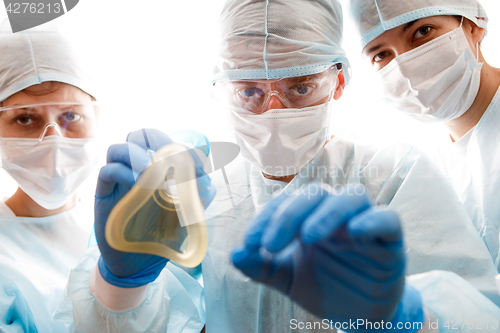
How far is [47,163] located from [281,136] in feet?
3.78

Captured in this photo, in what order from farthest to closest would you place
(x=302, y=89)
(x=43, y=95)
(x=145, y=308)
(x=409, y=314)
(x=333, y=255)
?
(x=43, y=95), (x=302, y=89), (x=145, y=308), (x=409, y=314), (x=333, y=255)

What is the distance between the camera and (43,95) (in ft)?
5.48

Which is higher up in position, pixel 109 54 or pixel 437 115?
pixel 109 54

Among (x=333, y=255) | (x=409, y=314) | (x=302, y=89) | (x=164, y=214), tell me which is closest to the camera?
(x=333, y=255)

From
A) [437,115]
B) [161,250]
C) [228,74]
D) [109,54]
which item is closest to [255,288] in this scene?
[161,250]

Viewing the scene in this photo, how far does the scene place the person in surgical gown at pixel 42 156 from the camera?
4.98ft

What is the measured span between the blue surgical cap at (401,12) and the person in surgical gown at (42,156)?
148cm

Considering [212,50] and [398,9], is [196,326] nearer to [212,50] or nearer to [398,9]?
[212,50]

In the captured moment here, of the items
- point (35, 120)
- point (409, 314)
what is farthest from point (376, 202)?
point (35, 120)

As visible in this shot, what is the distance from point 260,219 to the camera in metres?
0.84

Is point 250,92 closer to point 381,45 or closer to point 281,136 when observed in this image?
point 281,136

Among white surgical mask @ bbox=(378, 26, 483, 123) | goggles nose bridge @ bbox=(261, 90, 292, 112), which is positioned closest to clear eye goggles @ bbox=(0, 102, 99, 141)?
goggles nose bridge @ bbox=(261, 90, 292, 112)

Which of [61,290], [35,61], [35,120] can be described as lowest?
[61,290]

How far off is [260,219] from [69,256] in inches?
55.1
